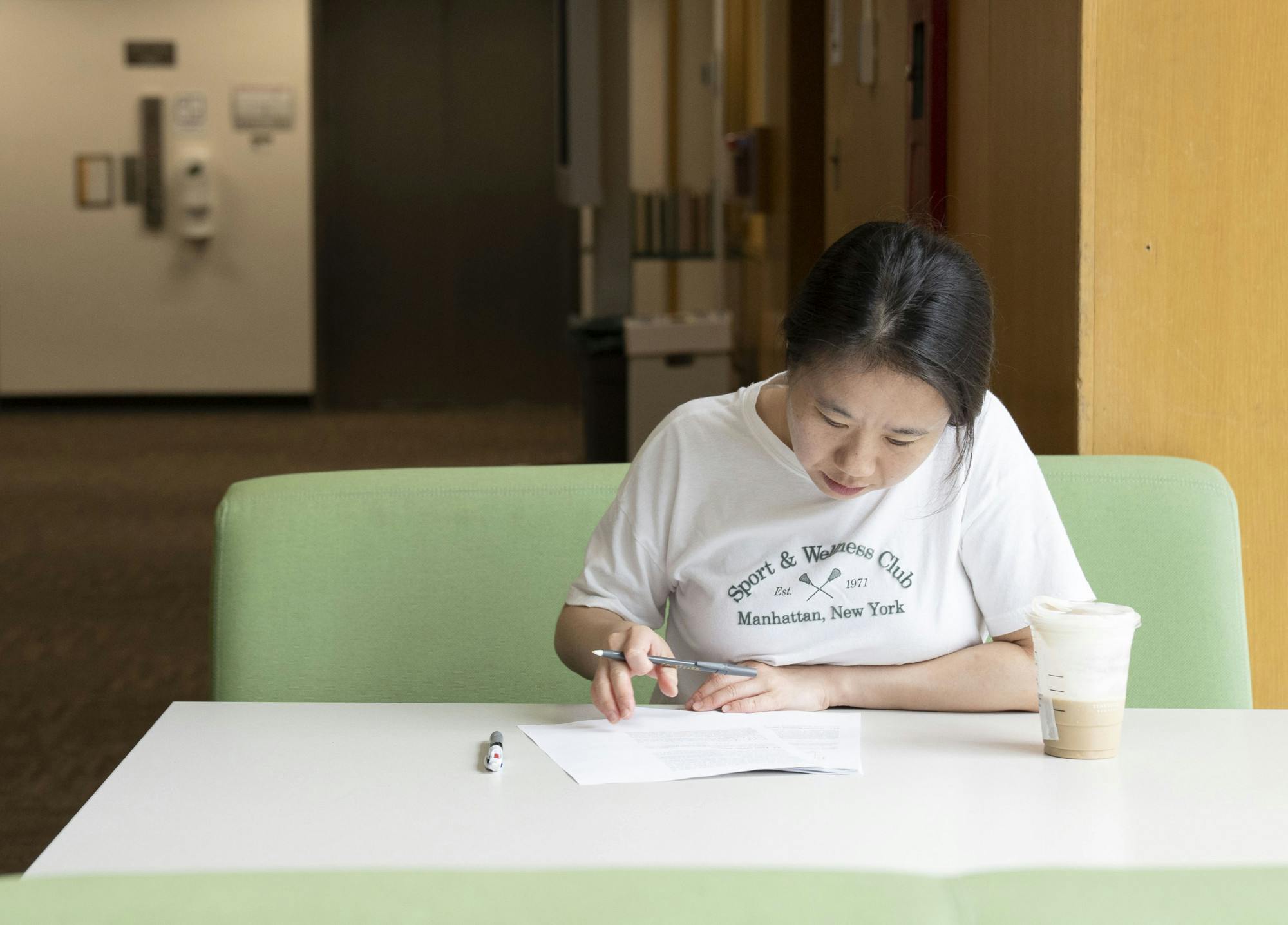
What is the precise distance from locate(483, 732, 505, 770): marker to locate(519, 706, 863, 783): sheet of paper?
0.14 ft

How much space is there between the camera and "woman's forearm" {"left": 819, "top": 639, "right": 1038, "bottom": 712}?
1.44 metres

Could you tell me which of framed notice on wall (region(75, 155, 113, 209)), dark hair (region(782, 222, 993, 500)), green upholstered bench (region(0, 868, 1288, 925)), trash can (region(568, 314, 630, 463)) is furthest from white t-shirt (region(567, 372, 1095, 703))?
framed notice on wall (region(75, 155, 113, 209))

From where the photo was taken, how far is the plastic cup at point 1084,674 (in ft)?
3.97

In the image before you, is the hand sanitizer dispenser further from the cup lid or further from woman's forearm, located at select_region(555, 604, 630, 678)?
the cup lid

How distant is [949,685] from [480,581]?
685 millimetres

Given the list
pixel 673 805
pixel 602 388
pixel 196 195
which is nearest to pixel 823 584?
pixel 673 805

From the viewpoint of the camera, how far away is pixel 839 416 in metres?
1.35

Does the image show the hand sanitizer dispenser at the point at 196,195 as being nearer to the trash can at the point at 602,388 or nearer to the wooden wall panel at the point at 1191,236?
the trash can at the point at 602,388

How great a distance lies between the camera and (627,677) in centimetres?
132

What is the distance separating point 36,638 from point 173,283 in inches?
190

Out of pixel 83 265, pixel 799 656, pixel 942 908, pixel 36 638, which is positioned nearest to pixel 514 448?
pixel 83 265

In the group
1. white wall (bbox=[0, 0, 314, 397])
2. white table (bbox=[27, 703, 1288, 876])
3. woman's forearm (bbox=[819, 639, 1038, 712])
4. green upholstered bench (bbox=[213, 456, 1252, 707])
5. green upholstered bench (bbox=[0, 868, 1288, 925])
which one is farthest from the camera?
white wall (bbox=[0, 0, 314, 397])

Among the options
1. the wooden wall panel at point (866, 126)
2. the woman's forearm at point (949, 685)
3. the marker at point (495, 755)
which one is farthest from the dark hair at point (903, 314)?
the wooden wall panel at point (866, 126)

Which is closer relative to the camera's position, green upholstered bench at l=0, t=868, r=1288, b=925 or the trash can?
green upholstered bench at l=0, t=868, r=1288, b=925
